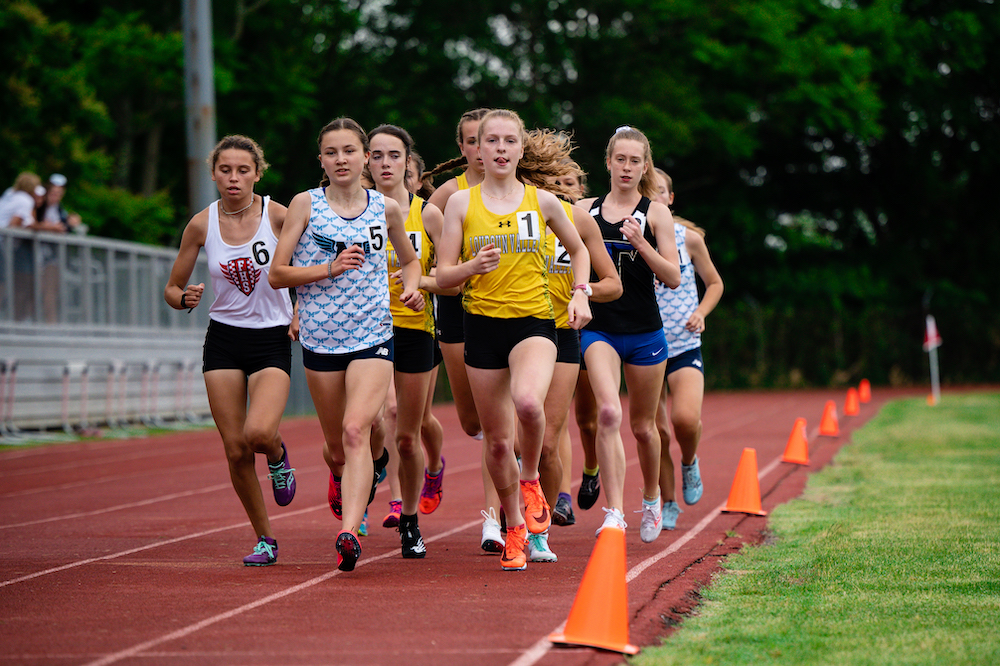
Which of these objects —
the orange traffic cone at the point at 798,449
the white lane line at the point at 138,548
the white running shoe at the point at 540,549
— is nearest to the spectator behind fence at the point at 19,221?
the white lane line at the point at 138,548

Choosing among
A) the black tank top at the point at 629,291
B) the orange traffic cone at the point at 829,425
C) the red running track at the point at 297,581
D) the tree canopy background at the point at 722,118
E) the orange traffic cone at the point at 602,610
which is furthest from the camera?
the tree canopy background at the point at 722,118

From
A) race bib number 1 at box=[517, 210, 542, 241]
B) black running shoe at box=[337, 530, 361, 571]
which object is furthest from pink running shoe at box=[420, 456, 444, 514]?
race bib number 1 at box=[517, 210, 542, 241]

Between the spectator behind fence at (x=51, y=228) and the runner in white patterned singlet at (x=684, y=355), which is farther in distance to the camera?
the spectator behind fence at (x=51, y=228)

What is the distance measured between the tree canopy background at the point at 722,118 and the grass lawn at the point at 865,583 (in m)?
18.4

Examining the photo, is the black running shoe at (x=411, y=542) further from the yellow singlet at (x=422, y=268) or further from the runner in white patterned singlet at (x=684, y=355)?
the runner in white patterned singlet at (x=684, y=355)

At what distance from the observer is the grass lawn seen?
4.76 m

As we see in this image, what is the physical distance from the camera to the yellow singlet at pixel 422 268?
25.3 ft

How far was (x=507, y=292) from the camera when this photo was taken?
6547 mm

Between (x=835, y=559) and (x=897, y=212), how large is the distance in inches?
1403

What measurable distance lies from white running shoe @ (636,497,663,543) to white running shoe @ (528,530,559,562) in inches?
36.1

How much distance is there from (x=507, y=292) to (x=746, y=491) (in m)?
3.56

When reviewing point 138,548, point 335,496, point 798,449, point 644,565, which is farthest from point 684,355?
point 798,449

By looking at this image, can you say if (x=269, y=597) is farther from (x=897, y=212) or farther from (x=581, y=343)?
(x=897, y=212)

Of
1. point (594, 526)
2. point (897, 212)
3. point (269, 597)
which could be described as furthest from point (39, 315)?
point (897, 212)
